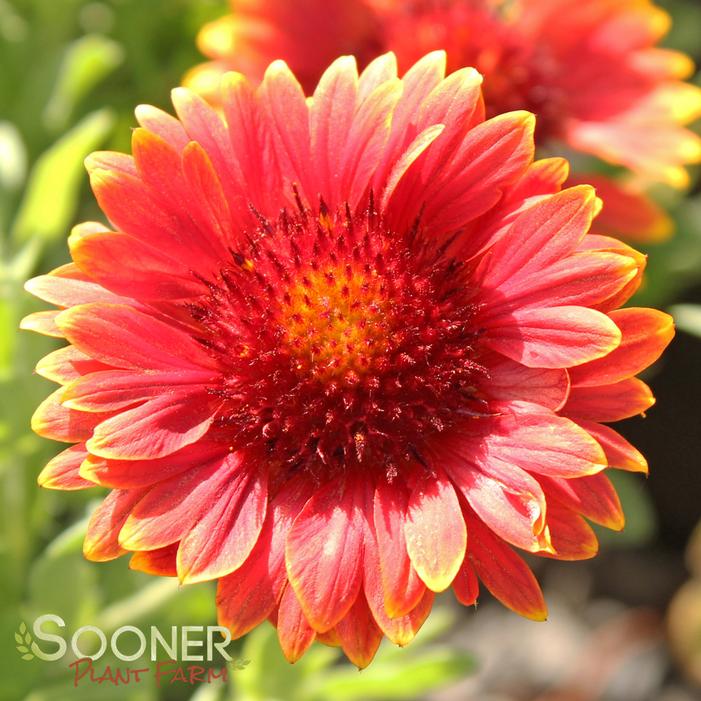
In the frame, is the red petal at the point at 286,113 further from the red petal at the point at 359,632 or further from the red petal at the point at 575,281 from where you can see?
the red petal at the point at 359,632

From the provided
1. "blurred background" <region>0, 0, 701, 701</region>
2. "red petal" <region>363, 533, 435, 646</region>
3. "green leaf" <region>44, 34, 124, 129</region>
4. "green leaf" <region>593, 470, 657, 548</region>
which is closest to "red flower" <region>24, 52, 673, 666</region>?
"red petal" <region>363, 533, 435, 646</region>

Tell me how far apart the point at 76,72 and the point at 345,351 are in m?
1.06

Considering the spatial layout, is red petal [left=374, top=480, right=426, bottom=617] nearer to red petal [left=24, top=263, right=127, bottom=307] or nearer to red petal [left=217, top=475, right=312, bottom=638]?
red petal [left=217, top=475, right=312, bottom=638]

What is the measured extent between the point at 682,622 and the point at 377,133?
5.91 ft

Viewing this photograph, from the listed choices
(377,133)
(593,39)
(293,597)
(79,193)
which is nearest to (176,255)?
(377,133)

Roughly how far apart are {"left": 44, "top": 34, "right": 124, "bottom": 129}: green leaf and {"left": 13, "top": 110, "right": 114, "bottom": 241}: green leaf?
0.17 metres

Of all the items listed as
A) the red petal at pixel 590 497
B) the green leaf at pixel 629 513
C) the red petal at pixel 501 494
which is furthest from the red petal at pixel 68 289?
the green leaf at pixel 629 513

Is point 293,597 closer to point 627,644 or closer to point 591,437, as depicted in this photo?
point 591,437

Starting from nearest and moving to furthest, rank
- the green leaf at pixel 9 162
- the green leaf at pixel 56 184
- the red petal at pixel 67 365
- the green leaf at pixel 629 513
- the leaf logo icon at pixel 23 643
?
the red petal at pixel 67 365
the leaf logo icon at pixel 23 643
the green leaf at pixel 56 184
the green leaf at pixel 9 162
the green leaf at pixel 629 513

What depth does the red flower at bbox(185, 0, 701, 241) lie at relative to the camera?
167 cm

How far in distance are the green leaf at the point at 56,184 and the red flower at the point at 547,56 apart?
20 centimetres

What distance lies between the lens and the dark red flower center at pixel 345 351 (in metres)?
1.11

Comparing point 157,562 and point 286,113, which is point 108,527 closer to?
point 157,562

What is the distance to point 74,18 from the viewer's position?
2.19 meters
